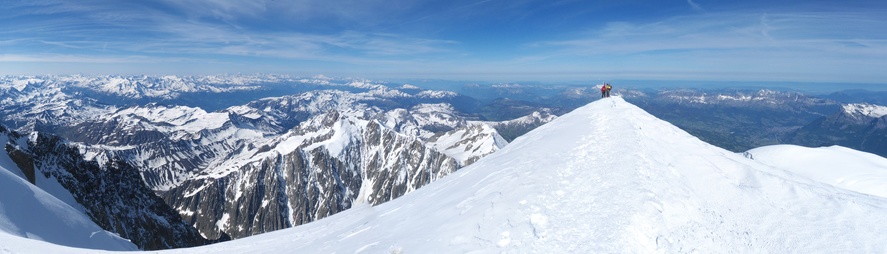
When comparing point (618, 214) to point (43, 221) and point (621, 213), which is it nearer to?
point (621, 213)

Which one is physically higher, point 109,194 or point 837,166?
point 837,166

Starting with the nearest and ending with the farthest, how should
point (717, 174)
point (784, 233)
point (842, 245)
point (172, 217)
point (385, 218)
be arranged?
1. point (842, 245)
2. point (784, 233)
3. point (717, 174)
4. point (385, 218)
5. point (172, 217)

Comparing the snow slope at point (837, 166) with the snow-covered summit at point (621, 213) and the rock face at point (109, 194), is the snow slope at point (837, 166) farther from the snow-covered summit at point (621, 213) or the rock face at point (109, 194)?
the rock face at point (109, 194)

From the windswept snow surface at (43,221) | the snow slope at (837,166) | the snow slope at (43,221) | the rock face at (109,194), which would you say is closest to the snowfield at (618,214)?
the snow slope at (837,166)

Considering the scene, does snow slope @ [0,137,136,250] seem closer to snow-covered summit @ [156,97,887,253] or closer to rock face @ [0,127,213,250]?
rock face @ [0,127,213,250]

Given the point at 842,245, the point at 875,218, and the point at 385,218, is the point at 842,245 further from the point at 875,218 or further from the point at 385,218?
the point at 385,218

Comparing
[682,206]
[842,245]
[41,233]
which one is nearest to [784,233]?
[842,245]

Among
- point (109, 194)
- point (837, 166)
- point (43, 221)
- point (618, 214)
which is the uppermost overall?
point (618, 214)

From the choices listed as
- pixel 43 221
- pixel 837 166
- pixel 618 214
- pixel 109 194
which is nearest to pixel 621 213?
pixel 618 214
